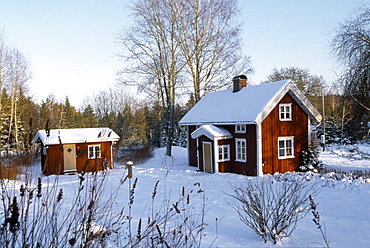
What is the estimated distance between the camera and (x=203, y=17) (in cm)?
2192

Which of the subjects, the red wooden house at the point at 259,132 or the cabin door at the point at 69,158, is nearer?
the red wooden house at the point at 259,132

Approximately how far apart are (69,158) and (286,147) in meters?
13.1

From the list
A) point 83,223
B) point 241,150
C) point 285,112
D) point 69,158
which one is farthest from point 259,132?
point 83,223

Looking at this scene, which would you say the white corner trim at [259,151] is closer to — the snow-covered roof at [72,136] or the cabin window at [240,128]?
the cabin window at [240,128]

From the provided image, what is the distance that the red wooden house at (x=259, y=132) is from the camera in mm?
15352

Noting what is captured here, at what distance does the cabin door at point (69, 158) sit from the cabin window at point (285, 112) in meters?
12.6

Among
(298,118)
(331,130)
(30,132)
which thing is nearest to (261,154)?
(298,118)

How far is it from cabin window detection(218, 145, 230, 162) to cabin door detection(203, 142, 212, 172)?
2.04 ft

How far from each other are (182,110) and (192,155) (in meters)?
16.1

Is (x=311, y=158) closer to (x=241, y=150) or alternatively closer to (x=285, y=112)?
(x=285, y=112)

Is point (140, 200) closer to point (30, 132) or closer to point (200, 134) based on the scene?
point (30, 132)

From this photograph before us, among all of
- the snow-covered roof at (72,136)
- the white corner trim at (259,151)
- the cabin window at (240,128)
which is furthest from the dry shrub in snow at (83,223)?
the snow-covered roof at (72,136)

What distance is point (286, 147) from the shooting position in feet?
53.5

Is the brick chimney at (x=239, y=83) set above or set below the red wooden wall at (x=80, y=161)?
above
